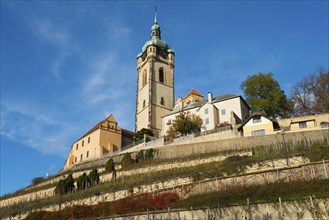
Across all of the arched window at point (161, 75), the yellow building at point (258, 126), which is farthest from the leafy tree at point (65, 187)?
the arched window at point (161, 75)

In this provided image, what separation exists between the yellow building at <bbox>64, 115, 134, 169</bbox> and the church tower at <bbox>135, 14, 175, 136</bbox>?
5036 mm

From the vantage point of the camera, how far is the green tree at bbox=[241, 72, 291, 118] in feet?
159

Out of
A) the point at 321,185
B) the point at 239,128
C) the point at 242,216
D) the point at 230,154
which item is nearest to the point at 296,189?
the point at 321,185

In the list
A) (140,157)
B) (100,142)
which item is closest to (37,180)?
(100,142)

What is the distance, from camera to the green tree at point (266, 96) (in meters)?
48.6

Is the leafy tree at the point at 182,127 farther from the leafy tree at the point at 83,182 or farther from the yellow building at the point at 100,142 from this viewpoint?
the leafy tree at the point at 83,182

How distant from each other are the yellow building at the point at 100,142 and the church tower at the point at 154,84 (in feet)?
16.5

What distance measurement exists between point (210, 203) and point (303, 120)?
2326cm

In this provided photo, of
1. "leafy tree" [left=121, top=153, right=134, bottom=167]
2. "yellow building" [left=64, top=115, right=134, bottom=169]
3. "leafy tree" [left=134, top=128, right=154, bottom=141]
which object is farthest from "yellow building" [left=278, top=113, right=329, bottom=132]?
"yellow building" [left=64, top=115, right=134, bottom=169]

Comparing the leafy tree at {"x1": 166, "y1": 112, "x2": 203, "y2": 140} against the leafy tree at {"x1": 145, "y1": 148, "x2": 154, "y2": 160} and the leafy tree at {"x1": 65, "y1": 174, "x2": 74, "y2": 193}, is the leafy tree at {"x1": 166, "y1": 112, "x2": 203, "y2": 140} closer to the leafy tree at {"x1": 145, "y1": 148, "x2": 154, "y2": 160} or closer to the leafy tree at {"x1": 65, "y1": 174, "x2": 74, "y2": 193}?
the leafy tree at {"x1": 145, "y1": 148, "x2": 154, "y2": 160}

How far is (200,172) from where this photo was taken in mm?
28219

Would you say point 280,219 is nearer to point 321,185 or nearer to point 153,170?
point 321,185

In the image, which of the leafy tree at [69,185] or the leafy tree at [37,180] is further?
the leafy tree at [37,180]

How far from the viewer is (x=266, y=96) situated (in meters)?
50.7
